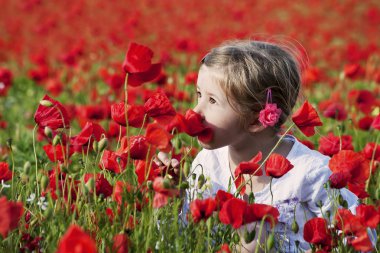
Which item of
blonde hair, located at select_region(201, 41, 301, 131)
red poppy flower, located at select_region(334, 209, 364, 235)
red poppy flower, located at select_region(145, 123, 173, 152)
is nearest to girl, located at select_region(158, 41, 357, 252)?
blonde hair, located at select_region(201, 41, 301, 131)

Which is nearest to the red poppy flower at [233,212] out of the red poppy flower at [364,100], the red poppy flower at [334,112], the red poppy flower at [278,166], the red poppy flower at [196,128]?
the red poppy flower at [278,166]

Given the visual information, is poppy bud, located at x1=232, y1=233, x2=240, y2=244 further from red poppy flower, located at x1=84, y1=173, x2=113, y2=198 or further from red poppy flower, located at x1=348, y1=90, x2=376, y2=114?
red poppy flower, located at x1=348, y1=90, x2=376, y2=114

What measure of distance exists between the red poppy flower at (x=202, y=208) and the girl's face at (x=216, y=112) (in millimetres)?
617

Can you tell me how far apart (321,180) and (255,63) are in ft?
1.53

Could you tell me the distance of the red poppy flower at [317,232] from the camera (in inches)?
78.7

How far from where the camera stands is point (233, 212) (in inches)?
72.7

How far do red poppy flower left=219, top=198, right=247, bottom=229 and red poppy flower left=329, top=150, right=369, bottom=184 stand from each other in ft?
1.47

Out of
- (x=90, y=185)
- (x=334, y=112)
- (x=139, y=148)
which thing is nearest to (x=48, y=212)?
(x=90, y=185)

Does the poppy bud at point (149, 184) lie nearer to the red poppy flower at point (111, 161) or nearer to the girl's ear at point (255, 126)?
the red poppy flower at point (111, 161)

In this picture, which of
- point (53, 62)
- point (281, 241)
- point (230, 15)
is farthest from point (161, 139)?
point (230, 15)

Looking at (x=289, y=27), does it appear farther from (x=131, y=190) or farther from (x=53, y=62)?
(x=131, y=190)

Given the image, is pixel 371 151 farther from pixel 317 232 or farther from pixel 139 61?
pixel 139 61

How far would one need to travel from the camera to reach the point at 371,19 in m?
10.6

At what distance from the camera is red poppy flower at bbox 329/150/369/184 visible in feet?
7.12
